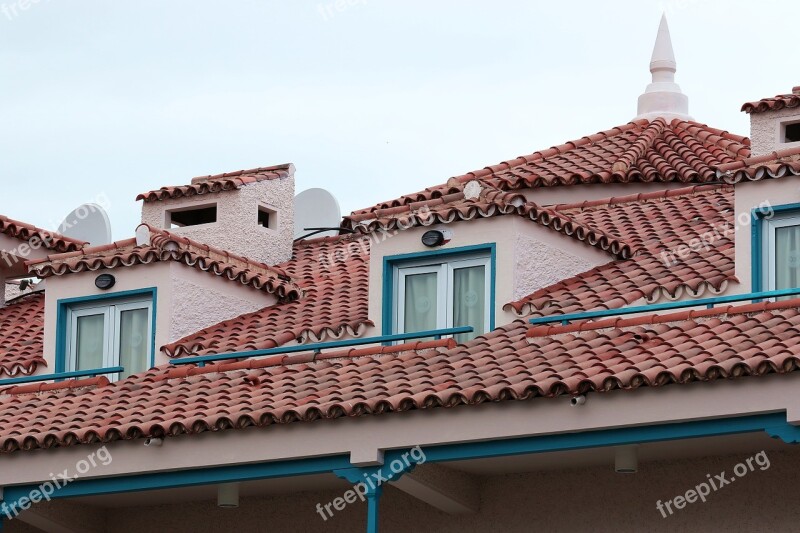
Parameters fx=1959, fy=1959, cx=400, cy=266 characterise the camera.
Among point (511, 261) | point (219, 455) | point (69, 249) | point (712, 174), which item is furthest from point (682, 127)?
point (219, 455)

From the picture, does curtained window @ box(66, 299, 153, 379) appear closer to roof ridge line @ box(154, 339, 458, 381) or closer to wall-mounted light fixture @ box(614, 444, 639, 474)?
roof ridge line @ box(154, 339, 458, 381)

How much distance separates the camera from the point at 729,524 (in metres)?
18.9

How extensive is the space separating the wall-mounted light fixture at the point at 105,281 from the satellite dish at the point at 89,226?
243 inches

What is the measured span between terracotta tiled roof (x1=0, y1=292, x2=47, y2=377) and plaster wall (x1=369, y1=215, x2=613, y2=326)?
4890mm

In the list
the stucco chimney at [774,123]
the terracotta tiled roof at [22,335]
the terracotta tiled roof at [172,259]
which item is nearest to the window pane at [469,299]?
the terracotta tiled roof at [172,259]

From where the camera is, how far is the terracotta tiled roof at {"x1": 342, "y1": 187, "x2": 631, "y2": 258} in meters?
22.6

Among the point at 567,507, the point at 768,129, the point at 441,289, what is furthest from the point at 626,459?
the point at 768,129

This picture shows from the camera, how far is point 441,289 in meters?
22.7

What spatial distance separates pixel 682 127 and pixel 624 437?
1125 cm

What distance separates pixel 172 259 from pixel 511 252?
15.6 ft

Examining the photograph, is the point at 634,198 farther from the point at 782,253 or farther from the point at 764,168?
the point at 782,253

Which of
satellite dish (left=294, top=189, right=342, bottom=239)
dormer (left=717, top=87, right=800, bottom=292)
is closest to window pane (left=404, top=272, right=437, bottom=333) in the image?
dormer (left=717, top=87, right=800, bottom=292)

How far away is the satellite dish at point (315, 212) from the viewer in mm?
29938

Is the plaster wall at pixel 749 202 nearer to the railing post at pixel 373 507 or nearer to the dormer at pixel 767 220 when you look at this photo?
the dormer at pixel 767 220
